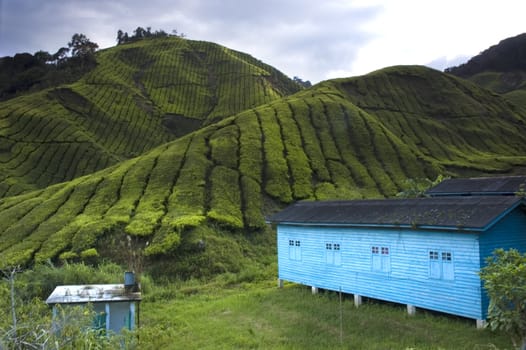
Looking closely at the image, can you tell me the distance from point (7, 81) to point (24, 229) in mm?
80133

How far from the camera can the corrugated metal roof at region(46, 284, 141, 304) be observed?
1412cm

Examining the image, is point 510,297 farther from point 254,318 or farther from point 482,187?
point 482,187

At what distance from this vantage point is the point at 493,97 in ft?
238

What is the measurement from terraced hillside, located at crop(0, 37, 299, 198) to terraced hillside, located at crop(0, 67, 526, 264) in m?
22.8

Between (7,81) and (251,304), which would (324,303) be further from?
(7,81)

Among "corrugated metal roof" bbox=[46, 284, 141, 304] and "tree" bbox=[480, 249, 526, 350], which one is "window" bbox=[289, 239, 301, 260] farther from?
"tree" bbox=[480, 249, 526, 350]

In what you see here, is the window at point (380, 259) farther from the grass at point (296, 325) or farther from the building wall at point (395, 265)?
the grass at point (296, 325)

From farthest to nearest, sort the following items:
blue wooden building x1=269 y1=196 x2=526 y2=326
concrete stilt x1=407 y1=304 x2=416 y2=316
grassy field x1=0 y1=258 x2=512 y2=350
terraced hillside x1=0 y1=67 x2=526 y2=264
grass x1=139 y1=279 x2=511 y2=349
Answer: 1. terraced hillside x1=0 y1=67 x2=526 y2=264
2. concrete stilt x1=407 y1=304 x2=416 y2=316
3. blue wooden building x1=269 y1=196 x2=526 y2=326
4. grass x1=139 y1=279 x2=511 y2=349
5. grassy field x1=0 y1=258 x2=512 y2=350

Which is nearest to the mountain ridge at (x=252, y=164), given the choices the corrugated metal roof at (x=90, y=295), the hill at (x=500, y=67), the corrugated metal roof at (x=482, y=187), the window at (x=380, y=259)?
the corrugated metal roof at (x=90, y=295)

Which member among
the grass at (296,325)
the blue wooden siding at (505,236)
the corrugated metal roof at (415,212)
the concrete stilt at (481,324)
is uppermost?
the corrugated metal roof at (415,212)

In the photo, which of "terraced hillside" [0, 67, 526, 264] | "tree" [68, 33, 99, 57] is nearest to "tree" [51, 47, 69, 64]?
"tree" [68, 33, 99, 57]

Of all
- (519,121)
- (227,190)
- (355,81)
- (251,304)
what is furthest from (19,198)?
(519,121)

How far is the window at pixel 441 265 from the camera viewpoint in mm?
15023

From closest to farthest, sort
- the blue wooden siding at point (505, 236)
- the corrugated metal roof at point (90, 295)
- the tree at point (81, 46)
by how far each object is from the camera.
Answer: the corrugated metal roof at point (90, 295) < the blue wooden siding at point (505, 236) < the tree at point (81, 46)
